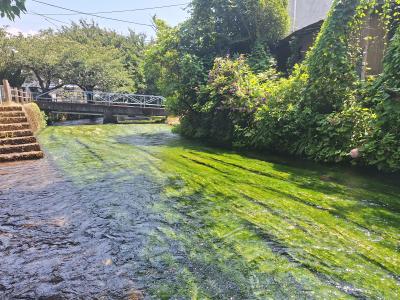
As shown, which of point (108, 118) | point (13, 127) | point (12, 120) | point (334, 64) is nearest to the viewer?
point (334, 64)

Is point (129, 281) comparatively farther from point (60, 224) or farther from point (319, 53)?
point (319, 53)

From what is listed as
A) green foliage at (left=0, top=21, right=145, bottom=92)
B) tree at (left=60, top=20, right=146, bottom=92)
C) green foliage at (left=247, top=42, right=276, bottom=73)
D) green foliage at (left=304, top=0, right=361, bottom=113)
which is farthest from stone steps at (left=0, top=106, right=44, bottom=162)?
tree at (left=60, top=20, right=146, bottom=92)

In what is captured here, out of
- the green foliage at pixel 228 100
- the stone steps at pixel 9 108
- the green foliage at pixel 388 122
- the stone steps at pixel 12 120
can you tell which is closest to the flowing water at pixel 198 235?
the green foliage at pixel 388 122

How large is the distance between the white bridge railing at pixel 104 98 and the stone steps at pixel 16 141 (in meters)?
15.6

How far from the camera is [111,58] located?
3077cm

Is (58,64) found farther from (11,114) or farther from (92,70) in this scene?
(11,114)

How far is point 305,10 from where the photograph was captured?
20250mm

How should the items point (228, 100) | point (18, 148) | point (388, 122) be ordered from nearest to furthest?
point (388, 122), point (18, 148), point (228, 100)

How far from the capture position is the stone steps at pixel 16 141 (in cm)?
852

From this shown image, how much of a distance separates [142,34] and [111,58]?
13544 millimetres

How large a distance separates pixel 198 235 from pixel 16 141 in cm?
752

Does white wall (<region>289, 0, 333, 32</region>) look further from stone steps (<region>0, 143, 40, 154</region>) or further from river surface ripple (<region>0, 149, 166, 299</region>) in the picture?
river surface ripple (<region>0, 149, 166, 299</region>)

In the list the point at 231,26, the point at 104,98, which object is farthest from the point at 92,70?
the point at 231,26

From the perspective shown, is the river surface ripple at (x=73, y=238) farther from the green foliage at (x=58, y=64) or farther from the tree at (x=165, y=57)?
the green foliage at (x=58, y=64)
